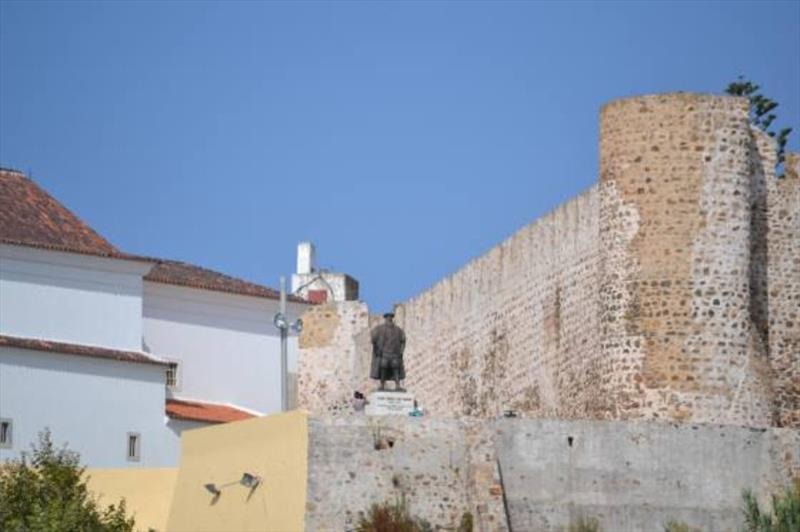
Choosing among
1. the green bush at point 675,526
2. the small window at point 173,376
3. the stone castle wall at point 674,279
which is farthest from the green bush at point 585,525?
the small window at point 173,376

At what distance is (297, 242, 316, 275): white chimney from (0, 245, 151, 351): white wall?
2093 cm

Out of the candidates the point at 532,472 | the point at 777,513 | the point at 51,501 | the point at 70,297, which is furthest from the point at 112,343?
the point at 777,513

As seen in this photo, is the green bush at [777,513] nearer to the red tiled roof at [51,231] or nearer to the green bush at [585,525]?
the green bush at [585,525]

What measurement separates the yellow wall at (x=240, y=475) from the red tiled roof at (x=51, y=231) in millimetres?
7937

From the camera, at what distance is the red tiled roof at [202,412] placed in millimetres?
60625

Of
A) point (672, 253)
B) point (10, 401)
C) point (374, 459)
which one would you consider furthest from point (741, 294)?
point (10, 401)

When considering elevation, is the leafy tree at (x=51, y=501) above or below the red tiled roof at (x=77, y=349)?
below

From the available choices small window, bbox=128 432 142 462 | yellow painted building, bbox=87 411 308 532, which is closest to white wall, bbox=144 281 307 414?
small window, bbox=128 432 142 462

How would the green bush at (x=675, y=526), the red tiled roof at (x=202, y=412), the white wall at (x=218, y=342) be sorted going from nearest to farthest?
the green bush at (x=675, y=526), the red tiled roof at (x=202, y=412), the white wall at (x=218, y=342)

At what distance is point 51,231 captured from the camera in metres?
61.3

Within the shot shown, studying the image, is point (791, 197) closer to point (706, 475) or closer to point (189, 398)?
point (706, 475)

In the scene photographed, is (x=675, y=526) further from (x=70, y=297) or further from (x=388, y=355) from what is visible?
(x=70, y=297)

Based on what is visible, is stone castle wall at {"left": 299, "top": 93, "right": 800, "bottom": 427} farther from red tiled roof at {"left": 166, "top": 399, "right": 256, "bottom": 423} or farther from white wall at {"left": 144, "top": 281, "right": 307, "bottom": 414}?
white wall at {"left": 144, "top": 281, "right": 307, "bottom": 414}

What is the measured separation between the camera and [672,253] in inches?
2174
